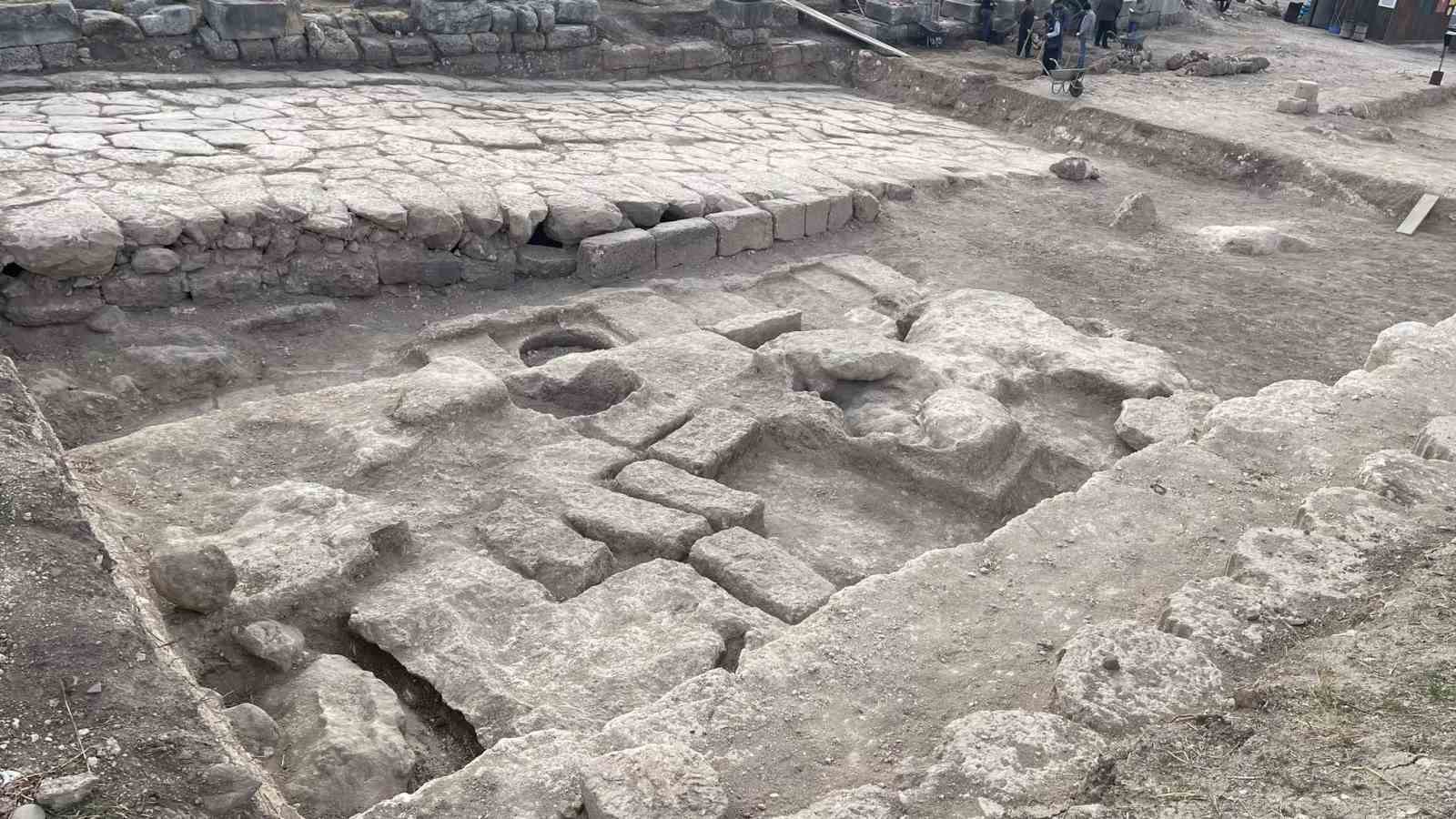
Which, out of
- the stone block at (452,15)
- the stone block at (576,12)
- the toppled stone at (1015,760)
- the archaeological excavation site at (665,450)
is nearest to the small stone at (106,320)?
the archaeological excavation site at (665,450)

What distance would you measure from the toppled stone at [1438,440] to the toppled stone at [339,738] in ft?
11.8

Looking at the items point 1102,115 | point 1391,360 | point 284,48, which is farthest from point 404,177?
point 1102,115

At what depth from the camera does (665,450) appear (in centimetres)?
441

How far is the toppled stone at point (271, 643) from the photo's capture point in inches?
124

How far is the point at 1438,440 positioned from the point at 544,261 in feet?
14.0

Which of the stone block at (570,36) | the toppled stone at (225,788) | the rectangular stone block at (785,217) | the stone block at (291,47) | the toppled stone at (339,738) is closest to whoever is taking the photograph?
the toppled stone at (225,788)

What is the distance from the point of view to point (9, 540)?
2.57m

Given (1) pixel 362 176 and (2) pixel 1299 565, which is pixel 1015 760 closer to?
(2) pixel 1299 565

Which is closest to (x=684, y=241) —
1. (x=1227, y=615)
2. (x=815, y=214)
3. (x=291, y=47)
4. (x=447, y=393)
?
(x=815, y=214)

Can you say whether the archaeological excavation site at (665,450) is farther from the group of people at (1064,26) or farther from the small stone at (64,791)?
the group of people at (1064,26)

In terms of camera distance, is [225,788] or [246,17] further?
[246,17]

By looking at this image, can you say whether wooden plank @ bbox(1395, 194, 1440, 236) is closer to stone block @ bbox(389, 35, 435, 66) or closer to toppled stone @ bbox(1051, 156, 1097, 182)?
toppled stone @ bbox(1051, 156, 1097, 182)

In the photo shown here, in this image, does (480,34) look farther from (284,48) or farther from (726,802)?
(726,802)

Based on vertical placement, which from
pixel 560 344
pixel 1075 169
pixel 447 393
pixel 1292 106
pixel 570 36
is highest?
pixel 570 36
